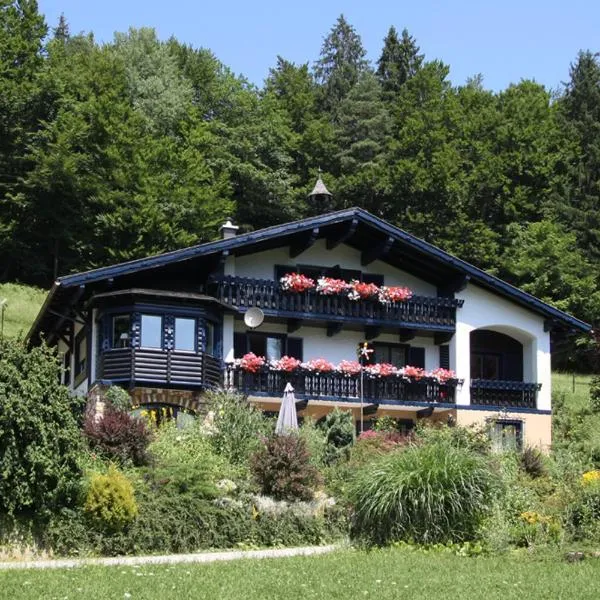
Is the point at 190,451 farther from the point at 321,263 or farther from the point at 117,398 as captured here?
the point at 321,263

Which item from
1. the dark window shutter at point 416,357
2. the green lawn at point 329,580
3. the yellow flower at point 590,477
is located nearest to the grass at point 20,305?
the dark window shutter at point 416,357

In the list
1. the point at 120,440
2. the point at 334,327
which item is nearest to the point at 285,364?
the point at 334,327

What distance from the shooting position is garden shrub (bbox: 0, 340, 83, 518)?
67.3 ft

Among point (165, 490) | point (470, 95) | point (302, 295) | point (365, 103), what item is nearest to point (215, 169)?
point (365, 103)

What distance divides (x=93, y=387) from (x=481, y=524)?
15.3m

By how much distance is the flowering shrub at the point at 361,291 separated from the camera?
37031mm

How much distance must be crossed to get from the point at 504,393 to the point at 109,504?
65.0 ft

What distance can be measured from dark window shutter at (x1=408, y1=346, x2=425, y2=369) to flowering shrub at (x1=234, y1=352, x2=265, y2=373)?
5453mm

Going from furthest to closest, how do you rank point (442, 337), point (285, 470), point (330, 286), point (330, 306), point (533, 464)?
point (442, 337) < point (330, 306) < point (330, 286) < point (533, 464) < point (285, 470)

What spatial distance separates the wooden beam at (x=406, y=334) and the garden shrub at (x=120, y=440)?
15.2m

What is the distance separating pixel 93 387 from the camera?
3381 centimetres

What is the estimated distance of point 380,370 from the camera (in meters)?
36.6

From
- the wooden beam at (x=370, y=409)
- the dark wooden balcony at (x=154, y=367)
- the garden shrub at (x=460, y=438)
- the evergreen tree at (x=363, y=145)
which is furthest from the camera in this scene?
the evergreen tree at (x=363, y=145)

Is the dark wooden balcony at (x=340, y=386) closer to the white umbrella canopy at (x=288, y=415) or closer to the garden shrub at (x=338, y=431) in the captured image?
the garden shrub at (x=338, y=431)
